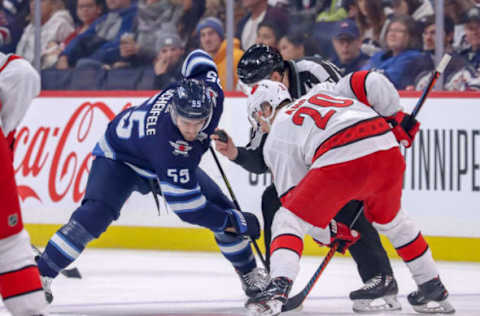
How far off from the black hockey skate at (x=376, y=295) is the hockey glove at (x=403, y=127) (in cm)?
51

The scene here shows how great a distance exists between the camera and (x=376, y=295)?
3.61 metres

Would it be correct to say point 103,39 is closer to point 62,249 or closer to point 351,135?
point 62,249

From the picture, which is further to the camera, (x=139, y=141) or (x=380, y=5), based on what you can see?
(x=380, y=5)

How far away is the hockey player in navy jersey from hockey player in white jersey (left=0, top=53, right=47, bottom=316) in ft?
3.54

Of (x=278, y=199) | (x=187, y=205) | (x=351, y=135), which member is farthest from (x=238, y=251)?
(x=351, y=135)

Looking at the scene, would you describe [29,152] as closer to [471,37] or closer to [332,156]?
[471,37]

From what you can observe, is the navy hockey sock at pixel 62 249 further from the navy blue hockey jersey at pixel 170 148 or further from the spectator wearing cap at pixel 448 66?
the spectator wearing cap at pixel 448 66

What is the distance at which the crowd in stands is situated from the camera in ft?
17.2

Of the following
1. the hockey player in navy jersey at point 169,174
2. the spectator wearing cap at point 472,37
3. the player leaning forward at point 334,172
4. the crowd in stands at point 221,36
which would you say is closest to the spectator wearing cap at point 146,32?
the crowd in stands at point 221,36

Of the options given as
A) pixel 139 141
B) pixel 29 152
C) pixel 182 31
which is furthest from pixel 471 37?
pixel 29 152

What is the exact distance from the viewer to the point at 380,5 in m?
5.33

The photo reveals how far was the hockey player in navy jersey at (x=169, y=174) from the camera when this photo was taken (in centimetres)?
350

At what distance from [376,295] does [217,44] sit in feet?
8.30

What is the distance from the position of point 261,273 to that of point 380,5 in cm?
208
